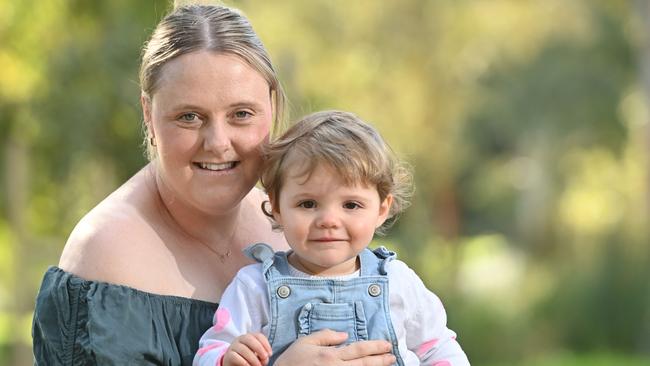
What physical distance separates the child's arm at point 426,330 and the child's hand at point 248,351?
1.47ft

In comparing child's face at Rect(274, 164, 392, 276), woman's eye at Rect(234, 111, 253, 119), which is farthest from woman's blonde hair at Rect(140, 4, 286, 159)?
child's face at Rect(274, 164, 392, 276)

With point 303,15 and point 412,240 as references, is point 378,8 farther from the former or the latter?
point 412,240

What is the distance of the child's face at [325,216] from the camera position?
2.95m

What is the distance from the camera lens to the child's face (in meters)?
2.95

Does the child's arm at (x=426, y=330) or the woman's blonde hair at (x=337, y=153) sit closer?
the woman's blonde hair at (x=337, y=153)

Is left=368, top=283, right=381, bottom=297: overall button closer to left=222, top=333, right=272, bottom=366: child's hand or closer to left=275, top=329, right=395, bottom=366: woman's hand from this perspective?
Result: left=275, top=329, right=395, bottom=366: woman's hand

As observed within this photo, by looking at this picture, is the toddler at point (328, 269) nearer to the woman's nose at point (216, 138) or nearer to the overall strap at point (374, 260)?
the overall strap at point (374, 260)

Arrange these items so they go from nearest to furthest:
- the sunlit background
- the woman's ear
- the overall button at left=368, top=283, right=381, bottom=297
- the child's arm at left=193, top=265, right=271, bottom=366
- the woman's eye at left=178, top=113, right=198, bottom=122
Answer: the child's arm at left=193, top=265, right=271, bottom=366
the overall button at left=368, top=283, right=381, bottom=297
the woman's eye at left=178, top=113, right=198, bottom=122
the woman's ear
the sunlit background

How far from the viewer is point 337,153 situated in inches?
116

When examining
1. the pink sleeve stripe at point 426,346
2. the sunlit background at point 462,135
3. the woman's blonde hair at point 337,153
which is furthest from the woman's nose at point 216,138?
the sunlit background at point 462,135

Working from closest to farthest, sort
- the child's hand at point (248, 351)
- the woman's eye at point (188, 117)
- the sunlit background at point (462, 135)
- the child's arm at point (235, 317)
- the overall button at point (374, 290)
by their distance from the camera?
the child's hand at point (248, 351) < the child's arm at point (235, 317) < the overall button at point (374, 290) < the woman's eye at point (188, 117) < the sunlit background at point (462, 135)

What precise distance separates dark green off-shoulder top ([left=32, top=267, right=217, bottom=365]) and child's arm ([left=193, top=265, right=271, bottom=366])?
118 millimetres

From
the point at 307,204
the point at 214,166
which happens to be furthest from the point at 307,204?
the point at 214,166

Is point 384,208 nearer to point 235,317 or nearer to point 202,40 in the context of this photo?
point 235,317
